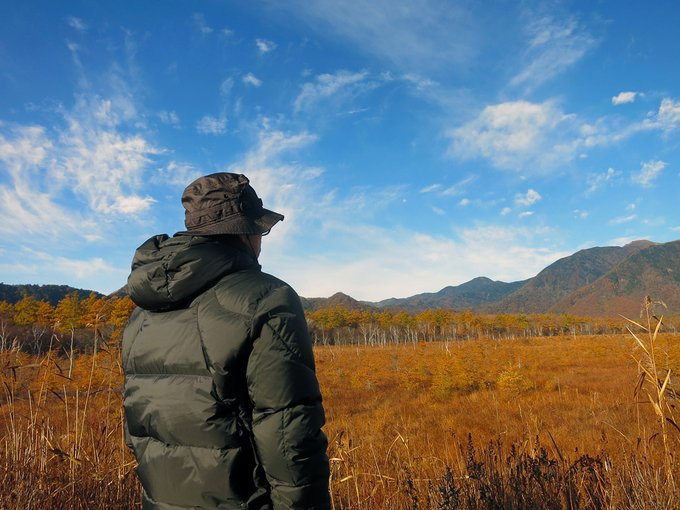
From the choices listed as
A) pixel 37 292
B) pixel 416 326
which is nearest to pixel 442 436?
pixel 416 326

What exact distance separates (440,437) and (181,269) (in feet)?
34.8

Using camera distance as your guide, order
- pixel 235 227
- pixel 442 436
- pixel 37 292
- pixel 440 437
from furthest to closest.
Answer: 1. pixel 37 292
2. pixel 442 436
3. pixel 440 437
4. pixel 235 227

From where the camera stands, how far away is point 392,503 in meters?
2.79

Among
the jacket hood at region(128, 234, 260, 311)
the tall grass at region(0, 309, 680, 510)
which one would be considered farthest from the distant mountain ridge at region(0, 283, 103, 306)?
the jacket hood at region(128, 234, 260, 311)

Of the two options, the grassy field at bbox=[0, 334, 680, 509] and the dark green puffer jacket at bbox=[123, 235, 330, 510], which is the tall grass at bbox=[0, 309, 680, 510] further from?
the dark green puffer jacket at bbox=[123, 235, 330, 510]

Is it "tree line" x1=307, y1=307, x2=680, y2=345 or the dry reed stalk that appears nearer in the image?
the dry reed stalk

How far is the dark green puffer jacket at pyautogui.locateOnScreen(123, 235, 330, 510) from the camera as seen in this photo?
4.23 feet

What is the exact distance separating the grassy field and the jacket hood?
171 cm

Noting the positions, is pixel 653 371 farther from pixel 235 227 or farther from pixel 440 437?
pixel 440 437

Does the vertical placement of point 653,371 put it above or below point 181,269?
below

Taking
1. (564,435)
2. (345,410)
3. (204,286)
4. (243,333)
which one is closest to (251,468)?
(243,333)

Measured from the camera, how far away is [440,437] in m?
10.3

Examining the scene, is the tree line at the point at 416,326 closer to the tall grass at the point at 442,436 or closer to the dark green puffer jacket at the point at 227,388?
the tall grass at the point at 442,436

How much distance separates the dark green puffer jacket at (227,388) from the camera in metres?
1.29
